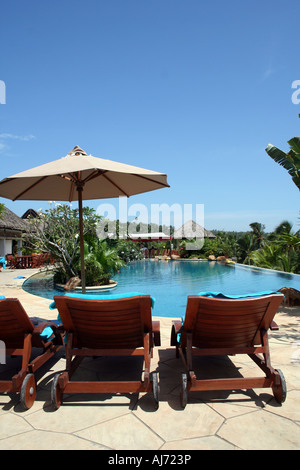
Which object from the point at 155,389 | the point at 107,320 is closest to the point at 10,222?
the point at 107,320

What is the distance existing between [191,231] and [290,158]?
84.2ft

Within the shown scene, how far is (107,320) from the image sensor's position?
259 cm

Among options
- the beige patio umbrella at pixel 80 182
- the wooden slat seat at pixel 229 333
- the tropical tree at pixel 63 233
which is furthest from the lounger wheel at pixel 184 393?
the tropical tree at pixel 63 233

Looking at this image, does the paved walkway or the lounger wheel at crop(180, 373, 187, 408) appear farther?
the lounger wheel at crop(180, 373, 187, 408)

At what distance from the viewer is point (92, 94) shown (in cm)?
→ 1035

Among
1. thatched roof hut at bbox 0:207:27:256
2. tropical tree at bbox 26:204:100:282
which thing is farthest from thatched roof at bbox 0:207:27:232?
tropical tree at bbox 26:204:100:282

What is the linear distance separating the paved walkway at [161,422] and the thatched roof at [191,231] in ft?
96.0

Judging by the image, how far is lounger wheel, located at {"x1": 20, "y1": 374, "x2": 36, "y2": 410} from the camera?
2.38 m

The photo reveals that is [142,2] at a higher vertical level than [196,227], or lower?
higher

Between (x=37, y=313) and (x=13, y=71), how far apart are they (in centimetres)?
619

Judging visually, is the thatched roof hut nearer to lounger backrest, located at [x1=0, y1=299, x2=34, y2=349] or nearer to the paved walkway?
lounger backrest, located at [x1=0, y1=299, x2=34, y2=349]

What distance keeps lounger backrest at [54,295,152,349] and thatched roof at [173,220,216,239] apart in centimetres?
2925
